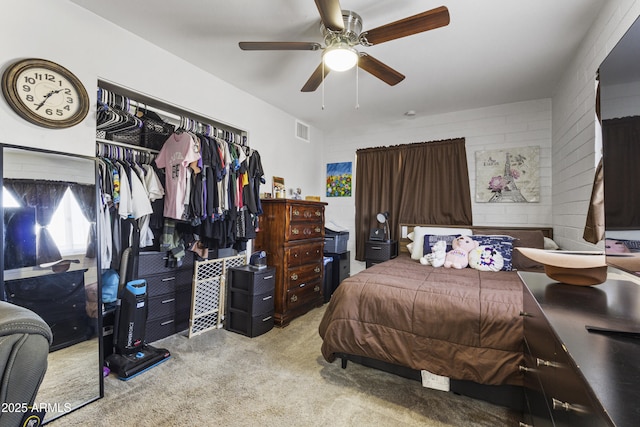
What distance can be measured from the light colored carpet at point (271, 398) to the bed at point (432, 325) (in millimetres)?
177

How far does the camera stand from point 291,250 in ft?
10.2

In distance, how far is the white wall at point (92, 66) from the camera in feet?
5.61

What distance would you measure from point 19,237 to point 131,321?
2.82ft

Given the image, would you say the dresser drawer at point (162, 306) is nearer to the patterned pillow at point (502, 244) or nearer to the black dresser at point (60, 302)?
the black dresser at point (60, 302)

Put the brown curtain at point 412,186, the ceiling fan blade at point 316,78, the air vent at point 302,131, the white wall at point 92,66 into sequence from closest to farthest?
the white wall at point 92,66
the ceiling fan blade at point 316,78
the brown curtain at point 412,186
the air vent at point 302,131

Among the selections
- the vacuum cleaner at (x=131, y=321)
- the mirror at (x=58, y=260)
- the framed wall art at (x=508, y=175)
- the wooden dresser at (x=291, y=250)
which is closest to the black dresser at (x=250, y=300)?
the wooden dresser at (x=291, y=250)

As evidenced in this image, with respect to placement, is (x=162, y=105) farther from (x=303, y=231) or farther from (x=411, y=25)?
(x=411, y=25)

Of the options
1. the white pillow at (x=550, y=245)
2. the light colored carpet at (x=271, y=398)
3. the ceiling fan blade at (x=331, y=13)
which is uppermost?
the ceiling fan blade at (x=331, y=13)

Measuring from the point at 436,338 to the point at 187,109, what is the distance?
274 centimetres

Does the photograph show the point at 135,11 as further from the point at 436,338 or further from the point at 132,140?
the point at 436,338

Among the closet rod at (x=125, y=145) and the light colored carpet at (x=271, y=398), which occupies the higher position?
the closet rod at (x=125, y=145)

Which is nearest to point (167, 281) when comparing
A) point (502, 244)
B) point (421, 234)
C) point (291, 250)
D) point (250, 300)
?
point (250, 300)

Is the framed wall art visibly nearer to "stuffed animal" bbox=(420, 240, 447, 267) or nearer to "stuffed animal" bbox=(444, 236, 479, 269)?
"stuffed animal" bbox=(444, 236, 479, 269)

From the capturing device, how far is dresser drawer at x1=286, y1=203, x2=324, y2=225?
309cm
